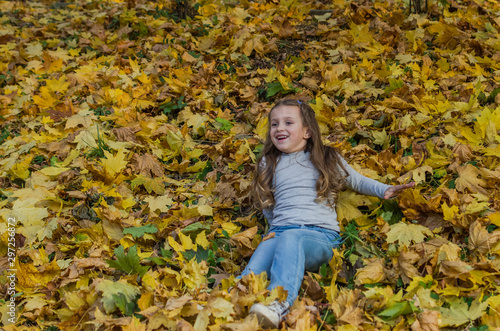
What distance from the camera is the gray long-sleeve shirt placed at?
8.34ft

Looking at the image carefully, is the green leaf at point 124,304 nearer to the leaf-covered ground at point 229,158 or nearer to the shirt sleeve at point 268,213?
the leaf-covered ground at point 229,158

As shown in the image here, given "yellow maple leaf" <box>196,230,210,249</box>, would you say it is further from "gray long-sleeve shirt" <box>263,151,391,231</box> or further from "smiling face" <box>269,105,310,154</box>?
"smiling face" <box>269,105,310,154</box>

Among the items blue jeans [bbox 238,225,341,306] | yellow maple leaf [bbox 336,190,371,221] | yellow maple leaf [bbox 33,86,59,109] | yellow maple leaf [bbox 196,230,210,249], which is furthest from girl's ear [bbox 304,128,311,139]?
yellow maple leaf [bbox 33,86,59,109]

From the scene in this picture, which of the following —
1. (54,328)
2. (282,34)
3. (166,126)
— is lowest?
(54,328)

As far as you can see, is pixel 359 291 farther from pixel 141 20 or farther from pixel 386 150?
pixel 141 20

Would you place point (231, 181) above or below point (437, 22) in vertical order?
below

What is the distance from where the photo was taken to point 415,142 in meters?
3.01

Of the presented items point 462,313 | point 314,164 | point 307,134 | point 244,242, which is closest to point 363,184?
point 314,164

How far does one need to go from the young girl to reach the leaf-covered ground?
11 centimetres

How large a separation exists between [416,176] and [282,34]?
253 cm

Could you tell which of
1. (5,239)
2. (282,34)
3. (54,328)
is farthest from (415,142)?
(5,239)

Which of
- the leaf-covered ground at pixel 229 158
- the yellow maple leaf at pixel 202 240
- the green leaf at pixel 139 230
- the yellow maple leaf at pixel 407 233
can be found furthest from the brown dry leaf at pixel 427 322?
the green leaf at pixel 139 230

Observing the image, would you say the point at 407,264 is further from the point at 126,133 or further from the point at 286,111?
the point at 126,133

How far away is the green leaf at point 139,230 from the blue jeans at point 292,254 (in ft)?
2.16
